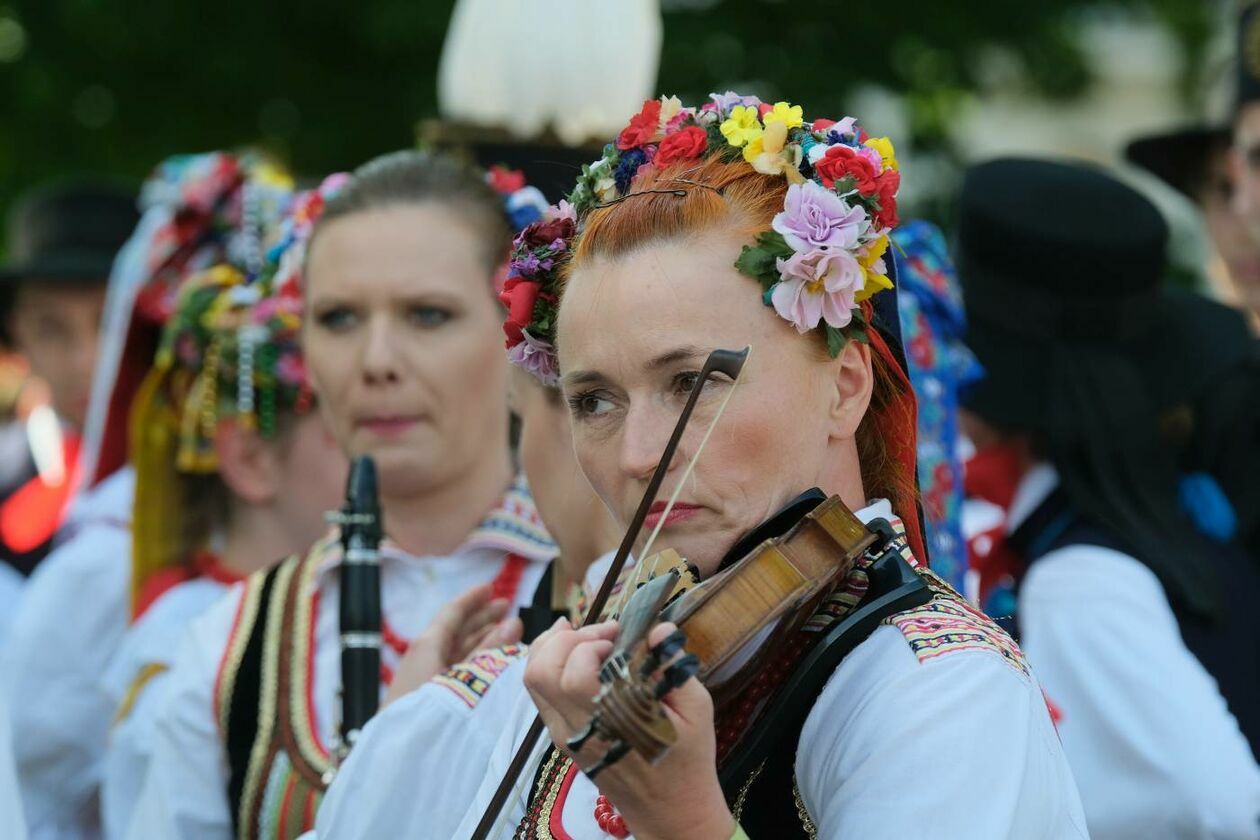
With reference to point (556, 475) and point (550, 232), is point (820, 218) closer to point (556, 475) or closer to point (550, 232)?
point (550, 232)

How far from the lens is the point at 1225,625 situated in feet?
13.8

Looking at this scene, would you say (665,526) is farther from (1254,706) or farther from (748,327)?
(1254,706)

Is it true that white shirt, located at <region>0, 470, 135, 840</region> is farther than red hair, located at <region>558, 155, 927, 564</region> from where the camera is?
Yes

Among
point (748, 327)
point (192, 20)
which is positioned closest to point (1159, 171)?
point (748, 327)

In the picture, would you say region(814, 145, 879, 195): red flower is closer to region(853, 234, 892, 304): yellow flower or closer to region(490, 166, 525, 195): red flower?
region(853, 234, 892, 304): yellow flower

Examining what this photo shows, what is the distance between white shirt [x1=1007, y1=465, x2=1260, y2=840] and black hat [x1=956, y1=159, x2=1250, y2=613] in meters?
→ 0.26

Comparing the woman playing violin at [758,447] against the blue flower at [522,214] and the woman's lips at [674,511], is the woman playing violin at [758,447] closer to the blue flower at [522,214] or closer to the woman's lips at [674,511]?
the woman's lips at [674,511]

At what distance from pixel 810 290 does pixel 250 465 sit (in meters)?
2.87

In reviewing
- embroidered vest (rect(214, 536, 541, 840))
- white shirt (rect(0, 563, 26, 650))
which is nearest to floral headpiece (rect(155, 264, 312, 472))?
embroidered vest (rect(214, 536, 541, 840))

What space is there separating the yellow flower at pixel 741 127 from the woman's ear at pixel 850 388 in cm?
31

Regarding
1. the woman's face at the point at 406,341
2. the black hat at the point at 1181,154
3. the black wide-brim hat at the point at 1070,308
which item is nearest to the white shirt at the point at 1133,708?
the black wide-brim hat at the point at 1070,308

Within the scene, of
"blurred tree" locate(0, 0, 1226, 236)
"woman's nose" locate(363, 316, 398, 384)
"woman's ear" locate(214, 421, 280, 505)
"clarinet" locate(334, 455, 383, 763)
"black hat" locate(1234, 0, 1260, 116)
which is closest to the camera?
"clarinet" locate(334, 455, 383, 763)

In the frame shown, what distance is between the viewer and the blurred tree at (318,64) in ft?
30.5

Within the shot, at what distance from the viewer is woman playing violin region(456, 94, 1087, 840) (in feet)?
6.73
